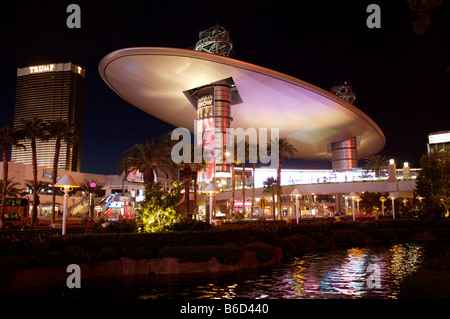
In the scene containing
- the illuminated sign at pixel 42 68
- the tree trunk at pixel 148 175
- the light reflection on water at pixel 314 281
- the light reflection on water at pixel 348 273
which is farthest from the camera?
the illuminated sign at pixel 42 68

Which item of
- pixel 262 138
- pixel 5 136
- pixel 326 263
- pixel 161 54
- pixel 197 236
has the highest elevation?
pixel 161 54

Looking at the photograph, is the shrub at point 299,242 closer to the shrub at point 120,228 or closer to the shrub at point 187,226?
the shrub at point 187,226

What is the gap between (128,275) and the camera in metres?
15.1

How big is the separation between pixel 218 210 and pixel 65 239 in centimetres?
7487

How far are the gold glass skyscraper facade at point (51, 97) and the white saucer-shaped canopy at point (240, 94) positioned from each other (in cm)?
7859

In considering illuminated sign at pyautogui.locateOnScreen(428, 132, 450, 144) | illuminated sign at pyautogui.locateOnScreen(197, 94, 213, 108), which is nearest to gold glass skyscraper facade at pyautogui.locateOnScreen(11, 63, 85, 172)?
illuminated sign at pyautogui.locateOnScreen(197, 94, 213, 108)

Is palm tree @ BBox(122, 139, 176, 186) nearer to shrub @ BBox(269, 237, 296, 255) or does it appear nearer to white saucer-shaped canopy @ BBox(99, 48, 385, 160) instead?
shrub @ BBox(269, 237, 296, 255)

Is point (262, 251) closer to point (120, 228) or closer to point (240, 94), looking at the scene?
point (120, 228)

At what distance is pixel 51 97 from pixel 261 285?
167181 mm

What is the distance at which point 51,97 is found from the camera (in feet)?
527

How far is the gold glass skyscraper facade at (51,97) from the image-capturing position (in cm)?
15562

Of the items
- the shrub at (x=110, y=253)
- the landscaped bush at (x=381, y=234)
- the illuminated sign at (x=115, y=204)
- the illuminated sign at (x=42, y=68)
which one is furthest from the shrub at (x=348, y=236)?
the illuminated sign at (x=42, y=68)
